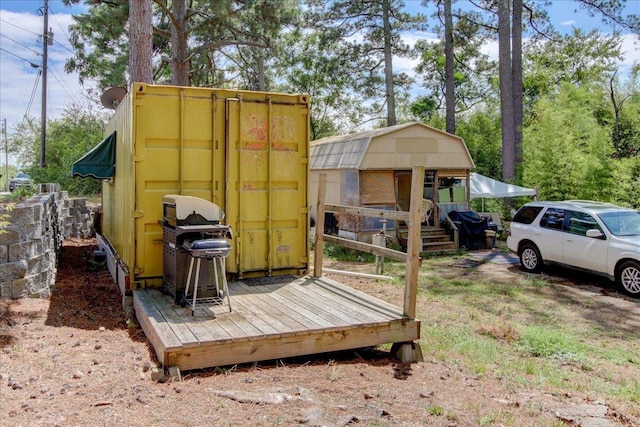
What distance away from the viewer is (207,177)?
6.40m

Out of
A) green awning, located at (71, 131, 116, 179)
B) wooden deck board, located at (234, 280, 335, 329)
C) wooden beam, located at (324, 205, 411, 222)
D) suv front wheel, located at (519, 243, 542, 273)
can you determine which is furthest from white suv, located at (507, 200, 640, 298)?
green awning, located at (71, 131, 116, 179)

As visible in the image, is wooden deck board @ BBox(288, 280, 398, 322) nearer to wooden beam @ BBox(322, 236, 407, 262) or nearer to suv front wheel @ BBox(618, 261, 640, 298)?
wooden beam @ BBox(322, 236, 407, 262)

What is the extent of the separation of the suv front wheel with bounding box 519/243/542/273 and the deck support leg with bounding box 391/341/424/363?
22.7ft

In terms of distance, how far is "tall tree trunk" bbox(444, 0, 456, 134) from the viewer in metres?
21.5

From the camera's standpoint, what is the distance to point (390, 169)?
13867 millimetres

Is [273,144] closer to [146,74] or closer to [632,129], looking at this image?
[146,74]

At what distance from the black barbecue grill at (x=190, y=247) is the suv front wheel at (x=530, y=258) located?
25.7 feet

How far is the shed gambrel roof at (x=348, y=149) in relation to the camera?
13633mm

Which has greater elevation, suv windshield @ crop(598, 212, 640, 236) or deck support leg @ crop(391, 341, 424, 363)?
suv windshield @ crop(598, 212, 640, 236)

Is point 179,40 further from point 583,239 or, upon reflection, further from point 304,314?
point 304,314

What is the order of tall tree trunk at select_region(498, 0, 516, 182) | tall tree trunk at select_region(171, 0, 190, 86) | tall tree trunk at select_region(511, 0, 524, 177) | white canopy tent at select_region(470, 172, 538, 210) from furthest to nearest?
tall tree trunk at select_region(511, 0, 524, 177) → tall tree trunk at select_region(498, 0, 516, 182) → white canopy tent at select_region(470, 172, 538, 210) → tall tree trunk at select_region(171, 0, 190, 86)

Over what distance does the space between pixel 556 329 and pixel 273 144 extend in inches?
181

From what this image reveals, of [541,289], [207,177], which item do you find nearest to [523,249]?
[541,289]

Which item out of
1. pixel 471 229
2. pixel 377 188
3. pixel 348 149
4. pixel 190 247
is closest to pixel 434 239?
pixel 471 229
